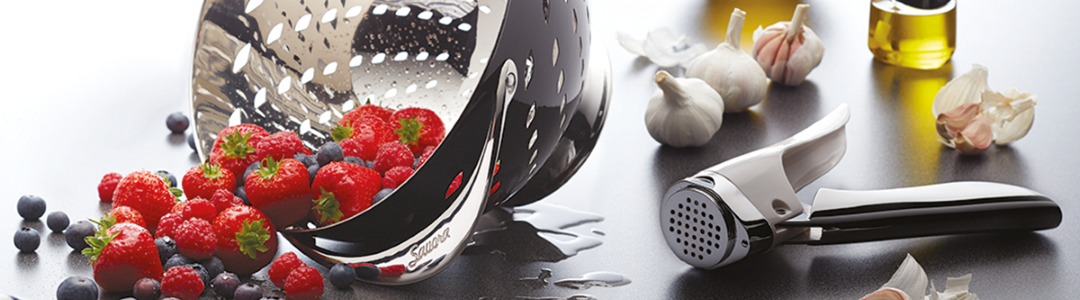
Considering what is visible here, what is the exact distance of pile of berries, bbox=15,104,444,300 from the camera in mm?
733

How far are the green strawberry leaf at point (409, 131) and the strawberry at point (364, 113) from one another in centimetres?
4

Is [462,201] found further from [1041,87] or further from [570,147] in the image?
[1041,87]

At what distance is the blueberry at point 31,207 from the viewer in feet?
2.87

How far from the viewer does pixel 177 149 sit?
40.1 inches

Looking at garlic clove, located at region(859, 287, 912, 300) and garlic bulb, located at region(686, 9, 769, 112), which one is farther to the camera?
garlic bulb, located at region(686, 9, 769, 112)

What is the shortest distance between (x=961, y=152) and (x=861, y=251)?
25cm

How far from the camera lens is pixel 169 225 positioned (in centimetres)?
77

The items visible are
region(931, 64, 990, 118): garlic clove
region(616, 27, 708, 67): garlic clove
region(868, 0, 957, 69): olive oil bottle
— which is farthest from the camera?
region(616, 27, 708, 67): garlic clove

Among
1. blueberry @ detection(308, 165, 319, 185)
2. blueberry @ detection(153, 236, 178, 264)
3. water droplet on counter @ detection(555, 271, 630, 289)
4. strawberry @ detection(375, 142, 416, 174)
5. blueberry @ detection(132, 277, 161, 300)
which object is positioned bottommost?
water droplet on counter @ detection(555, 271, 630, 289)

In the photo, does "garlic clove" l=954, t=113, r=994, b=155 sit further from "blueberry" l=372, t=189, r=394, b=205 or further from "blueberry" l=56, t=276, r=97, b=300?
"blueberry" l=56, t=276, r=97, b=300

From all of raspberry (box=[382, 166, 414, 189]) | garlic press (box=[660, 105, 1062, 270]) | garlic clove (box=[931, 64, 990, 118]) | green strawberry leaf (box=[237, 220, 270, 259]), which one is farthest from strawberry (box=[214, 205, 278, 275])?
garlic clove (box=[931, 64, 990, 118])

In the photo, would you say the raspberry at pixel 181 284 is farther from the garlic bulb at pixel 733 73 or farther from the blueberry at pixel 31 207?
the garlic bulb at pixel 733 73

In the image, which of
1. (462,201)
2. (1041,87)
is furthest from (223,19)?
(1041,87)

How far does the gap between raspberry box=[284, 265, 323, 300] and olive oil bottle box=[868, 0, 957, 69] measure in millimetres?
732
